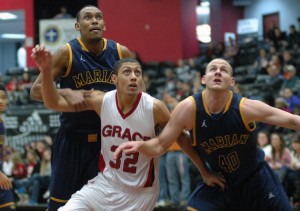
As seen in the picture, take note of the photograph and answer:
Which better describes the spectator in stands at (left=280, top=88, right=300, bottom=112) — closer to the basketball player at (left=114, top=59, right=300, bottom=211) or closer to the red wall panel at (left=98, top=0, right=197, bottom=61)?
the basketball player at (left=114, top=59, right=300, bottom=211)

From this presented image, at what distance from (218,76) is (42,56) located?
147 centimetres

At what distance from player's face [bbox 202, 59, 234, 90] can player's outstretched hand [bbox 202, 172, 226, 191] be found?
0.78 meters

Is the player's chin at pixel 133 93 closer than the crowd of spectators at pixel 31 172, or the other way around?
the player's chin at pixel 133 93

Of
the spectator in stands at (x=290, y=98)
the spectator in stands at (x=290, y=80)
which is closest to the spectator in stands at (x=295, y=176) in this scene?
the spectator in stands at (x=290, y=98)

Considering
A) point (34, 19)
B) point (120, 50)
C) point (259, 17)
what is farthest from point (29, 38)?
point (120, 50)

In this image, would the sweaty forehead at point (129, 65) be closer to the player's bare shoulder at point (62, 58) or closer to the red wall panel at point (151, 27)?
the player's bare shoulder at point (62, 58)

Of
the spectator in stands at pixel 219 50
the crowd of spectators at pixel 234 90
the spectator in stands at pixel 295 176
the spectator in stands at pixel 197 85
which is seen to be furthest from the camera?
the spectator in stands at pixel 219 50

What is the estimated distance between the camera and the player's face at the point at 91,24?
215 inches

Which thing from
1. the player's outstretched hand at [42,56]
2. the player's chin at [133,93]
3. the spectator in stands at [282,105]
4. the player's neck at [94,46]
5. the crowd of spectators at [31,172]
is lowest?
the crowd of spectators at [31,172]

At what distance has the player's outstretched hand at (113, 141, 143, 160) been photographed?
15.5 ft

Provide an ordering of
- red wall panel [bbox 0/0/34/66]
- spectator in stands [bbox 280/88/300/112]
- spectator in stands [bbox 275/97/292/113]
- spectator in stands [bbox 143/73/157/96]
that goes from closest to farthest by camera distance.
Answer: spectator in stands [bbox 275/97/292/113]
spectator in stands [bbox 280/88/300/112]
spectator in stands [bbox 143/73/157/96]
red wall panel [bbox 0/0/34/66]

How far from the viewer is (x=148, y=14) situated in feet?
59.4

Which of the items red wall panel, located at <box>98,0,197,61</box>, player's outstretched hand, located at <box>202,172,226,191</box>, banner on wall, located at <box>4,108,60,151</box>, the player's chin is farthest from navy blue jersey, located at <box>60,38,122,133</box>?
red wall panel, located at <box>98,0,197,61</box>

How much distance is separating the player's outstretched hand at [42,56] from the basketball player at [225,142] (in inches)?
35.5
